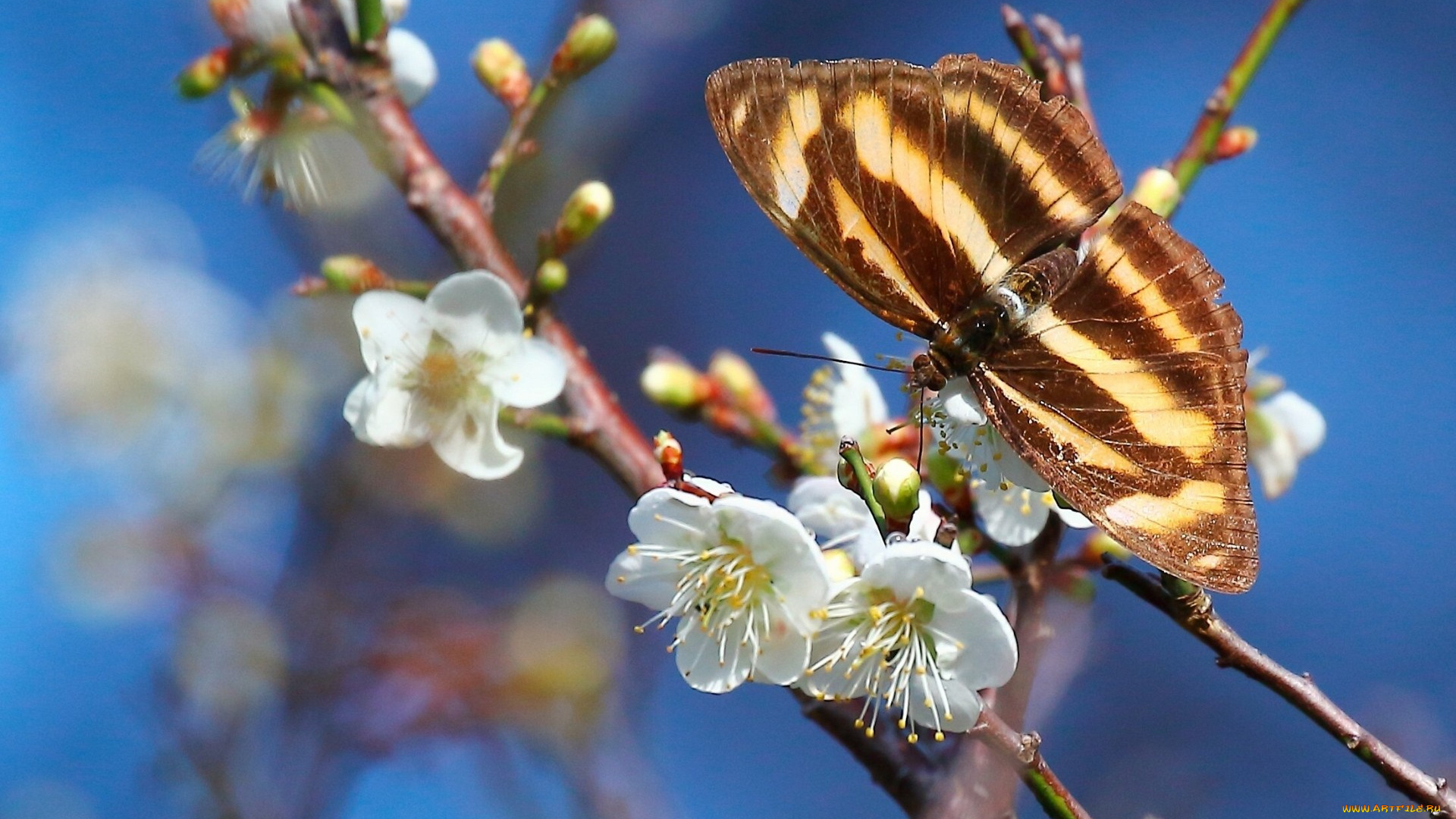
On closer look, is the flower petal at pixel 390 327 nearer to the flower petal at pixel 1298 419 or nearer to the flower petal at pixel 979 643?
the flower petal at pixel 979 643

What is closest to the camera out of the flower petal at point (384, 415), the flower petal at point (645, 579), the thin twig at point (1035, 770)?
the thin twig at point (1035, 770)

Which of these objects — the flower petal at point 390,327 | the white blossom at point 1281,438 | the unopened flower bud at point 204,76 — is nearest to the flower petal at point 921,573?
the flower petal at point 390,327

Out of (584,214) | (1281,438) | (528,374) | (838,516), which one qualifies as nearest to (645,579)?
(838,516)

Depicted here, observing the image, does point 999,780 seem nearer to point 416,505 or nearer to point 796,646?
point 796,646

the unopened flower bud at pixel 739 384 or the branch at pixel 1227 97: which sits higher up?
the branch at pixel 1227 97

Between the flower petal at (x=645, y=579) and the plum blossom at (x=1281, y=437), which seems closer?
the flower petal at (x=645, y=579)

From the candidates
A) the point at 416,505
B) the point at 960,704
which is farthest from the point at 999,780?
the point at 416,505

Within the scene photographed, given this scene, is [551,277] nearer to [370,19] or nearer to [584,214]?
[584,214]
